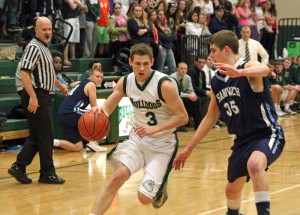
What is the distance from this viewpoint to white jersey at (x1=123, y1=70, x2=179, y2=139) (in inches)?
276

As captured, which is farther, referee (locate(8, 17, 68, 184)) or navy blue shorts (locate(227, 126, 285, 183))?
referee (locate(8, 17, 68, 184))

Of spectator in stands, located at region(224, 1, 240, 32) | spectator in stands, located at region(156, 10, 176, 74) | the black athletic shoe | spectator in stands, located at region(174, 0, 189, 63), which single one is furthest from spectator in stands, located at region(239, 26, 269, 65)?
the black athletic shoe

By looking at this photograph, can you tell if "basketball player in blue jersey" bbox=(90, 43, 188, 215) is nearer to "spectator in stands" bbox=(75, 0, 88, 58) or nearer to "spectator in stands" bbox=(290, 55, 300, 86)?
"spectator in stands" bbox=(75, 0, 88, 58)

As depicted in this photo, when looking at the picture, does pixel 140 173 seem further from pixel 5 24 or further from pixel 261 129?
pixel 5 24

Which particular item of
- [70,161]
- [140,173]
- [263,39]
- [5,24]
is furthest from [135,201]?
[263,39]

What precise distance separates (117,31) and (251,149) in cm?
1019

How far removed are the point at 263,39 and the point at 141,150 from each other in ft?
48.3

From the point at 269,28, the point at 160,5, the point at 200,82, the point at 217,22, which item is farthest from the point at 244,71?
the point at 269,28

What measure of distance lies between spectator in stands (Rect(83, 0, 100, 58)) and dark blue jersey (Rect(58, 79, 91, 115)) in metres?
3.48

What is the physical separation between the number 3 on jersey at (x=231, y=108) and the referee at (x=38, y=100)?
3285 millimetres

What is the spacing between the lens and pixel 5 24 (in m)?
15.0

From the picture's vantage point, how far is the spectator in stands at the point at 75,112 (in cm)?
1259

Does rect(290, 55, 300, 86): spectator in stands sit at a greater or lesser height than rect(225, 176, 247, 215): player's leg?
lesser

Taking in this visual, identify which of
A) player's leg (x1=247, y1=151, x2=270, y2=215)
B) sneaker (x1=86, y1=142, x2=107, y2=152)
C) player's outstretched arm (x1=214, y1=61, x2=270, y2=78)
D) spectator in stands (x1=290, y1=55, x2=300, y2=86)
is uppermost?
player's outstretched arm (x1=214, y1=61, x2=270, y2=78)
